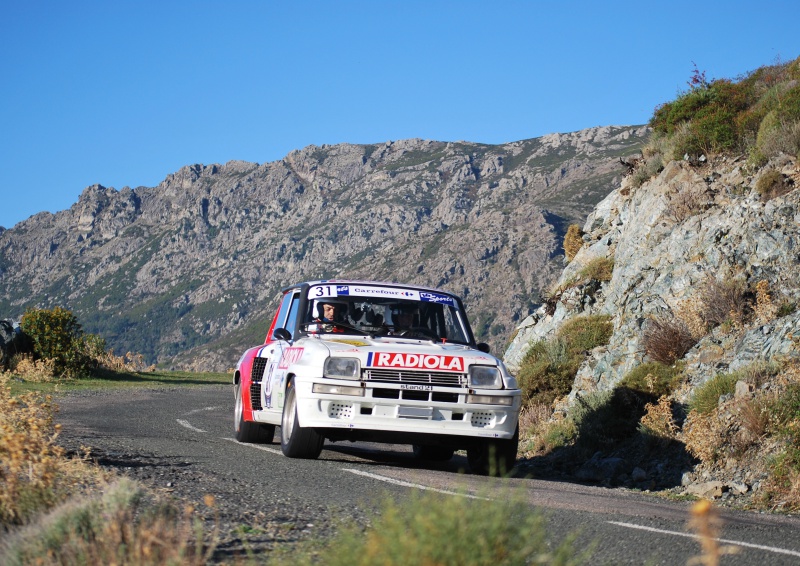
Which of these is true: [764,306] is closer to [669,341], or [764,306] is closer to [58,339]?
[669,341]

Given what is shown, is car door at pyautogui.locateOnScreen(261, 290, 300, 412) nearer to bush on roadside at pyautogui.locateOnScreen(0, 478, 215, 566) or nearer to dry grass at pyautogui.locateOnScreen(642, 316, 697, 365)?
bush on roadside at pyautogui.locateOnScreen(0, 478, 215, 566)

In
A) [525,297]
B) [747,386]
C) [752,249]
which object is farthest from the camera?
[525,297]

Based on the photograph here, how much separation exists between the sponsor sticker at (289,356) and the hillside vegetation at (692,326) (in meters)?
4.18

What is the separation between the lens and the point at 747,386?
11219mm

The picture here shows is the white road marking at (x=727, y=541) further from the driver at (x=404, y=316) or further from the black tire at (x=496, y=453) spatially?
the driver at (x=404, y=316)

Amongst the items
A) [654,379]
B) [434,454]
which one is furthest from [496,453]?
[654,379]

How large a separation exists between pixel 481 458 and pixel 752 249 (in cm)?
720

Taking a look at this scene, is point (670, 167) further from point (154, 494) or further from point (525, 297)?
point (525, 297)

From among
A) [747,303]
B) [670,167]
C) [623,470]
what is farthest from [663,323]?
[670,167]

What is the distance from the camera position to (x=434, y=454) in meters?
12.1

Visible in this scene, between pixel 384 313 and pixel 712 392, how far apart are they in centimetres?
437

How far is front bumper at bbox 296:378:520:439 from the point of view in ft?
30.4

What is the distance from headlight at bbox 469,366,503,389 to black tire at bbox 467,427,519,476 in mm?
559

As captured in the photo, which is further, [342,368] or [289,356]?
[289,356]
